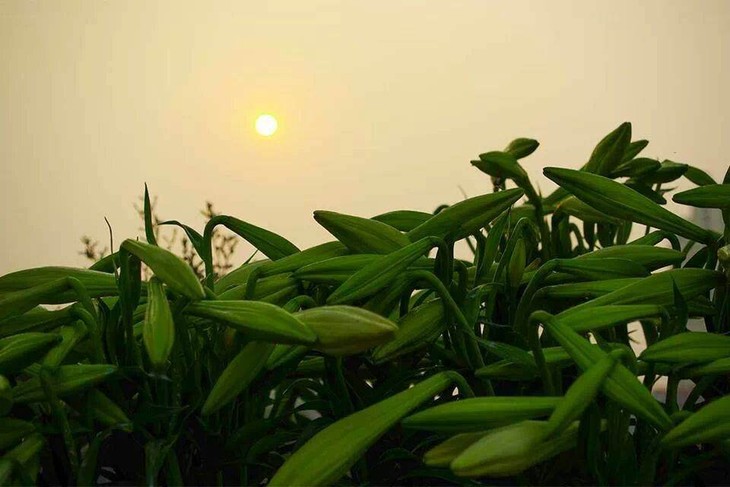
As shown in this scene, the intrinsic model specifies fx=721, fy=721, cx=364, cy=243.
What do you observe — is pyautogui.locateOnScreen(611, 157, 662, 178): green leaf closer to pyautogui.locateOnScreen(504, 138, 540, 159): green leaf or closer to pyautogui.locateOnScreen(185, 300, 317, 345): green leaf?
pyautogui.locateOnScreen(504, 138, 540, 159): green leaf

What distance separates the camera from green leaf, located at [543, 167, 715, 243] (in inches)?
7.4

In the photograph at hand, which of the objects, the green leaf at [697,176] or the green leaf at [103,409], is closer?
the green leaf at [103,409]

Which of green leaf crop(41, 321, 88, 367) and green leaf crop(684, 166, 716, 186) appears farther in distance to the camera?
green leaf crop(684, 166, 716, 186)

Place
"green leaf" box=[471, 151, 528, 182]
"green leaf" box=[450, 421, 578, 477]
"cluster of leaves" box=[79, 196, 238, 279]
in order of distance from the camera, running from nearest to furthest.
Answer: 1. "green leaf" box=[450, 421, 578, 477]
2. "green leaf" box=[471, 151, 528, 182]
3. "cluster of leaves" box=[79, 196, 238, 279]

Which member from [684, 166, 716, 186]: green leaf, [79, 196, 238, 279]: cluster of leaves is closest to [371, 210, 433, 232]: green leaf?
[684, 166, 716, 186]: green leaf

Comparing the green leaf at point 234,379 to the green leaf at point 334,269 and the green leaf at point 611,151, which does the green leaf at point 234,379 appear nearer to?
the green leaf at point 334,269

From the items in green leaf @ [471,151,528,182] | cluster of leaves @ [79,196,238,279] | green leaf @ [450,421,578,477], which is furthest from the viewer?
Result: cluster of leaves @ [79,196,238,279]

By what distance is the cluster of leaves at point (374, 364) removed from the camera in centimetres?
14

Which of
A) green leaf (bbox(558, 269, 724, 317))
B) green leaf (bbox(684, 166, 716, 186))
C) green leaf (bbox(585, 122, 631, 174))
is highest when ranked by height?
green leaf (bbox(585, 122, 631, 174))

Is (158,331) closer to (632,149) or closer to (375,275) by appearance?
(375,275)

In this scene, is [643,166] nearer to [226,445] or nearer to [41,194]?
[226,445]

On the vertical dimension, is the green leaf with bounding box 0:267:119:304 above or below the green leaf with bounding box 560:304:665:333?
above

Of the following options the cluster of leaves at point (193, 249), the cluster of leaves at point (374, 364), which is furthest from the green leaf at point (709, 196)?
the cluster of leaves at point (193, 249)

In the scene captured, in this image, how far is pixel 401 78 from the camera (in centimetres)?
110
